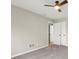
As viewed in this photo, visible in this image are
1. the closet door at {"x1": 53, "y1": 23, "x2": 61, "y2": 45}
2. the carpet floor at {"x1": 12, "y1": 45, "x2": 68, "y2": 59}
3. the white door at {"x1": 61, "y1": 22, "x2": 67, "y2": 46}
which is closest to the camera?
the carpet floor at {"x1": 12, "y1": 45, "x2": 68, "y2": 59}

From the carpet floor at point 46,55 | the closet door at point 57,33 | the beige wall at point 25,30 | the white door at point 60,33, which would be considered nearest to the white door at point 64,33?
the white door at point 60,33

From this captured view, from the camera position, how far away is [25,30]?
4801mm

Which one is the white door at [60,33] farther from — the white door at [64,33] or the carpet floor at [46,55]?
the carpet floor at [46,55]

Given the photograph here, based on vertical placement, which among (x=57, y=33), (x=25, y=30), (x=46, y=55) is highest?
(x=25, y=30)

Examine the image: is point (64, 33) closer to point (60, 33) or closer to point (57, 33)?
point (60, 33)

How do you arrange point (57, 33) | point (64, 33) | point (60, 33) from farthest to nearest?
1. point (57, 33)
2. point (60, 33)
3. point (64, 33)

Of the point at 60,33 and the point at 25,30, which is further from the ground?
the point at 25,30

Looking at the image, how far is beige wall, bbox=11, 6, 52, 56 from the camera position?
13.9 feet

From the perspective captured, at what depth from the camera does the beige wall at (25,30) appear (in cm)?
425

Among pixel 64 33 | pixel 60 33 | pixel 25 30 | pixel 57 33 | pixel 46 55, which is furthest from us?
pixel 57 33

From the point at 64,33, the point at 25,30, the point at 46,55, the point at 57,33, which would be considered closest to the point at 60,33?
the point at 57,33

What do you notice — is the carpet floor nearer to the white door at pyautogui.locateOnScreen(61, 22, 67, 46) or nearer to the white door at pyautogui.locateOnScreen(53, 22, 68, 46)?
the white door at pyautogui.locateOnScreen(61, 22, 67, 46)

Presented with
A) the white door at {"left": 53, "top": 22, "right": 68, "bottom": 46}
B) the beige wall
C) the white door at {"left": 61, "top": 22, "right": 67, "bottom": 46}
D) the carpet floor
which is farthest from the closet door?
the carpet floor
